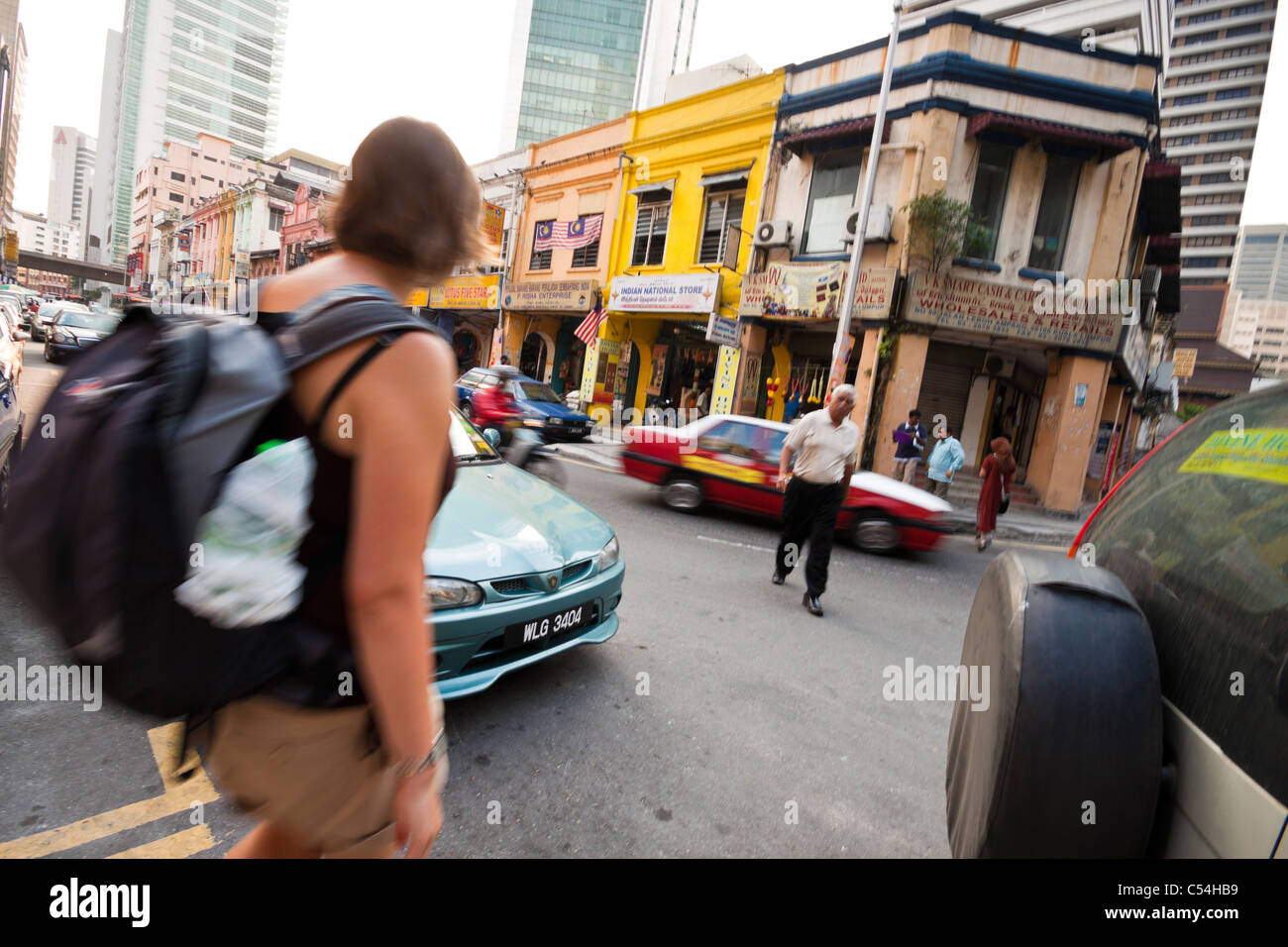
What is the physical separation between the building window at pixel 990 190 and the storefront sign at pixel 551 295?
34.8 ft

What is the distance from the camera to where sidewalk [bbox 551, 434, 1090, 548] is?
35.9 feet

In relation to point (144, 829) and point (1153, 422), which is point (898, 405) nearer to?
point (144, 829)

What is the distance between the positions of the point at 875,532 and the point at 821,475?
9.80 ft

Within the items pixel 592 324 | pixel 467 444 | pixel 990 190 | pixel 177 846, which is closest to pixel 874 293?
pixel 990 190

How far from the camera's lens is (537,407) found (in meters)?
15.2

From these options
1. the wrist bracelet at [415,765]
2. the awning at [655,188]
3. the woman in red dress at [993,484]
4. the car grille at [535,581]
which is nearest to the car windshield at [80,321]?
the awning at [655,188]

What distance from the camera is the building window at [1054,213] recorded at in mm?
13461

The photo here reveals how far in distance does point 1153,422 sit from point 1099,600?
35.5 meters

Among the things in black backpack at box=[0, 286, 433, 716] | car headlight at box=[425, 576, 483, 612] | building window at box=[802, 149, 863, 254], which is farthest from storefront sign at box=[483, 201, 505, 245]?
black backpack at box=[0, 286, 433, 716]

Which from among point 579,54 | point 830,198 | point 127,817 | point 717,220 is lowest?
point 127,817

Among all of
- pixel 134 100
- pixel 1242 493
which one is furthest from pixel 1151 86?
pixel 134 100

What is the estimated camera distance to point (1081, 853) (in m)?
1.31

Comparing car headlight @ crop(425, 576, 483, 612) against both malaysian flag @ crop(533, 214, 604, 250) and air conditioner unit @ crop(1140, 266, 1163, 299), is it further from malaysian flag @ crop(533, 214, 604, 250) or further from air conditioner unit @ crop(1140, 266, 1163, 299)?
air conditioner unit @ crop(1140, 266, 1163, 299)

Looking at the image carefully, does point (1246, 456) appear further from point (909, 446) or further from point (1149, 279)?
point (1149, 279)
